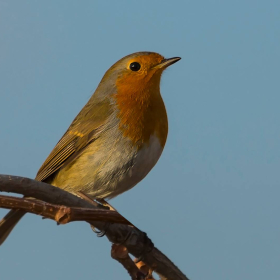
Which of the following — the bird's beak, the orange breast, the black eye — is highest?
the black eye

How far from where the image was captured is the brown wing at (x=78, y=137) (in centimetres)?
318

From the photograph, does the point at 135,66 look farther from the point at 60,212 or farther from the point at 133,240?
the point at 60,212

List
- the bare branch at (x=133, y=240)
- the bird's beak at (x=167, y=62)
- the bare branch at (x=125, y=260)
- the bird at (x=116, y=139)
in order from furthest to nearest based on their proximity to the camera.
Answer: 1. the bird's beak at (x=167, y=62)
2. the bird at (x=116, y=139)
3. the bare branch at (x=125, y=260)
4. the bare branch at (x=133, y=240)

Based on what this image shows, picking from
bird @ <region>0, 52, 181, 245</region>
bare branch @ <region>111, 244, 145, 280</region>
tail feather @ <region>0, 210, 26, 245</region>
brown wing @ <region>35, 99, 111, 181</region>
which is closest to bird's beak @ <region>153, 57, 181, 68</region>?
bird @ <region>0, 52, 181, 245</region>

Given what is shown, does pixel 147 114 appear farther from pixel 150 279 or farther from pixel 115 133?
pixel 150 279

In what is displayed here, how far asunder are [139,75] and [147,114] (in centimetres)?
40

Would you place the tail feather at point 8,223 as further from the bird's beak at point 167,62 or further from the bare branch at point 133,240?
the bird's beak at point 167,62

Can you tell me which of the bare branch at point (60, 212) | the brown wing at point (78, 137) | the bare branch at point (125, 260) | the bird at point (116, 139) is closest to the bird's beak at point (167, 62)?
the bird at point (116, 139)

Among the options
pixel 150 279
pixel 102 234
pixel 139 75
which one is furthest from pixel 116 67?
pixel 150 279

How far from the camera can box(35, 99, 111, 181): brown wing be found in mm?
3180

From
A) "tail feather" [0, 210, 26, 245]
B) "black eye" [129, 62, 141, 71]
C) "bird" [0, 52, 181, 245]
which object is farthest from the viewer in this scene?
"black eye" [129, 62, 141, 71]

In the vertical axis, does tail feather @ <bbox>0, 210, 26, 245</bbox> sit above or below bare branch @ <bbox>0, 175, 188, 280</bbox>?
above

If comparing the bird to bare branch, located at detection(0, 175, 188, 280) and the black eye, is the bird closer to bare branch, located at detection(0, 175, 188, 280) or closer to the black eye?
the black eye

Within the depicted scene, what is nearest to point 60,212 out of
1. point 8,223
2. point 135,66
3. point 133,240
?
point 133,240
